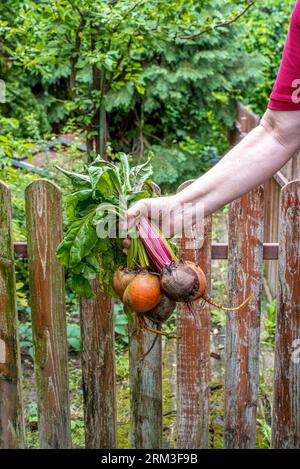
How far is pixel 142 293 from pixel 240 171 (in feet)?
1.71

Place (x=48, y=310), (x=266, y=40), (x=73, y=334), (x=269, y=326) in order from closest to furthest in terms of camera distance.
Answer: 1. (x=48, y=310)
2. (x=73, y=334)
3. (x=269, y=326)
4. (x=266, y=40)

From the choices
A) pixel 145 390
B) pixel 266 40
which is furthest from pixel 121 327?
pixel 266 40

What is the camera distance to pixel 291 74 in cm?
175

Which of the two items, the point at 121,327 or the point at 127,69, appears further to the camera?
the point at 121,327

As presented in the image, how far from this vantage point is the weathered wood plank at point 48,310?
250 centimetres

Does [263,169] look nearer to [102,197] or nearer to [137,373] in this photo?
[102,197]

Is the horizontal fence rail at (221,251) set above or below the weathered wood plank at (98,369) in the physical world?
above

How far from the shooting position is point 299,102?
1792mm

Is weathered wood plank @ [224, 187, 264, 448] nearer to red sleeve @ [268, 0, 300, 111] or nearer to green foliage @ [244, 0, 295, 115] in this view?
red sleeve @ [268, 0, 300, 111]

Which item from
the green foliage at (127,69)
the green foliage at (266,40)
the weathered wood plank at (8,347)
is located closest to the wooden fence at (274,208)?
the green foliage at (127,69)

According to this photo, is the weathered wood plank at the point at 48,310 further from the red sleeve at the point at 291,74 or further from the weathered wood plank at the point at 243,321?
the red sleeve at the point at 291,74

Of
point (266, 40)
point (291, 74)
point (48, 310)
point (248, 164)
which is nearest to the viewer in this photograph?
point (291, 74)

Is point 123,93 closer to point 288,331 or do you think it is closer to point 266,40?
point 288,331

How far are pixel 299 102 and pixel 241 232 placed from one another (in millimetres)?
877
